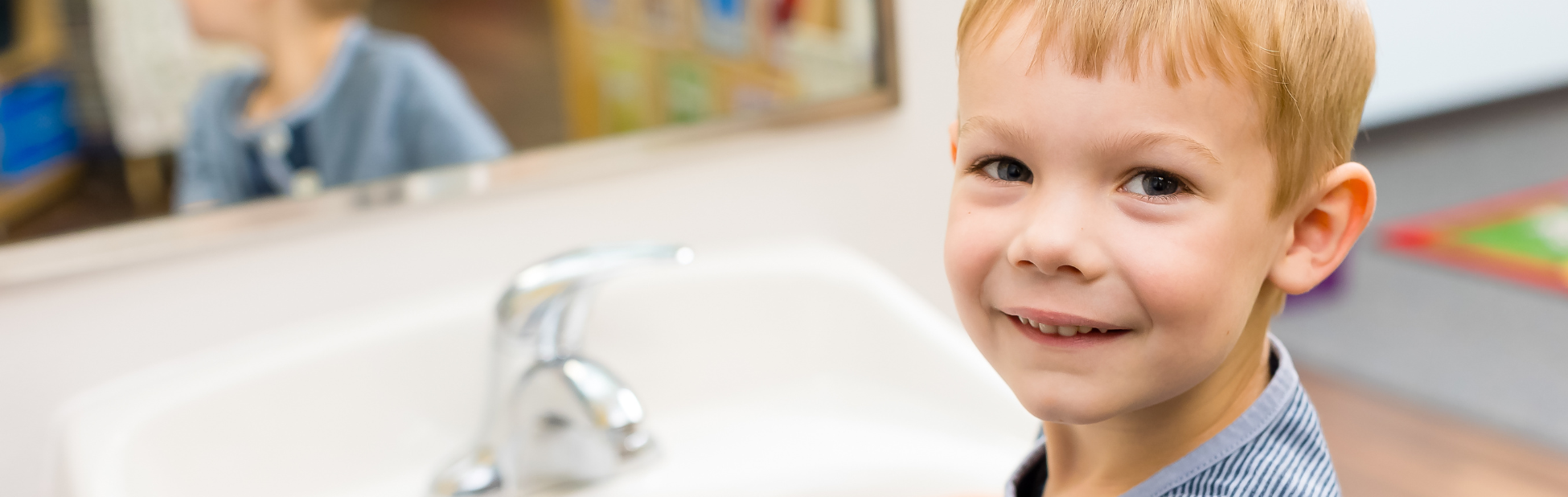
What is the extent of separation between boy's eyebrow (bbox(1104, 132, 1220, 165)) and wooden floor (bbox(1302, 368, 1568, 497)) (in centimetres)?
155

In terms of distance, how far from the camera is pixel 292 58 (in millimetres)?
729

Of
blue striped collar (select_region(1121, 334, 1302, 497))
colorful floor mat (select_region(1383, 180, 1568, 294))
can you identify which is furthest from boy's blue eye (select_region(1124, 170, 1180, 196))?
colorful floor mat (select_region(1383, 180, 1568, 294))

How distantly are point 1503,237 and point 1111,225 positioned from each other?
273 centimetres

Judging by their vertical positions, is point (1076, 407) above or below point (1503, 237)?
above

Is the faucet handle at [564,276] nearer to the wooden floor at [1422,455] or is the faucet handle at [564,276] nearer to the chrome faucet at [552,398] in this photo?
the chrome faucet at [552,398]

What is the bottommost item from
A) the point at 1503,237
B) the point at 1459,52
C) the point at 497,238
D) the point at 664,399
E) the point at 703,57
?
the point at 1503,237

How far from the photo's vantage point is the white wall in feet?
10.7

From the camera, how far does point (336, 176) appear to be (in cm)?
76

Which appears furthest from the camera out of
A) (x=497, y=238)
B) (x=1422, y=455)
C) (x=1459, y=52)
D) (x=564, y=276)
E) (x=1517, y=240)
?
(x=1459, y=52)

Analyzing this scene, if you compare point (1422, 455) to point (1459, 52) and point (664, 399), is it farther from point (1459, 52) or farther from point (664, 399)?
point (1459, 52)

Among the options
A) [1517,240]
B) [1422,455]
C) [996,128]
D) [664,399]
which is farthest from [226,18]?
[1517,240]

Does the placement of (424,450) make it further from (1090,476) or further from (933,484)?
(1090,476)

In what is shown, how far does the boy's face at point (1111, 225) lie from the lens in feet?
1.12

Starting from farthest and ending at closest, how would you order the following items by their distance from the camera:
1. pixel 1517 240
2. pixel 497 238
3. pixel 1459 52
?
1. pixel 1459 52
2. pixel 1517 240
3. pixel 497 238
